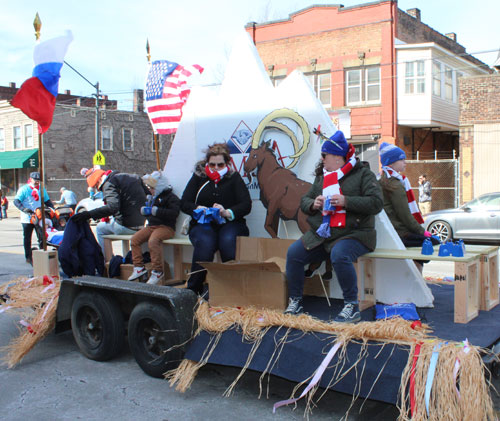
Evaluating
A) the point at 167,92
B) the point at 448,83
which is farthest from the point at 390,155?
the point at 448,83

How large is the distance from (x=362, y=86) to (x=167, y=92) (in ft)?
54.4

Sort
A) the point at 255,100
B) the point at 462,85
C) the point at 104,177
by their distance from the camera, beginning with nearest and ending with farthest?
1. the point at 255,100
2. the point at 104,177
3. the point at 462,85

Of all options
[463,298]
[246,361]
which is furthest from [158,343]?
[463,298]

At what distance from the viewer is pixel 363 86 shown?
24.2 meters

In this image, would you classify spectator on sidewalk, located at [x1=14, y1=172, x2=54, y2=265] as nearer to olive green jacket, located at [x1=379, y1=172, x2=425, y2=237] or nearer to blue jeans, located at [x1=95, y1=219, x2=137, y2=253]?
blue jeans, located at [x1=95, y1=219, x2=137, y2=253]

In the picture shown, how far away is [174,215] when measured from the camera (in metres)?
5.83

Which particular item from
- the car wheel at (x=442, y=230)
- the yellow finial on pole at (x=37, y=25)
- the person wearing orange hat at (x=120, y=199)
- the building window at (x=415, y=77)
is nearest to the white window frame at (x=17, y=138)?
the building window at (x=415, y=77)

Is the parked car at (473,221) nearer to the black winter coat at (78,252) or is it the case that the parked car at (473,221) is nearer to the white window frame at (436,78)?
the black winter coat at (78,252)

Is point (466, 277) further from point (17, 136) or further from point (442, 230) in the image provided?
point (17, 136)

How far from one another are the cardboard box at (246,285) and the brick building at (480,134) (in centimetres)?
1848

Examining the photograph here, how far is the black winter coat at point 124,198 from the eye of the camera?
6.20 meters

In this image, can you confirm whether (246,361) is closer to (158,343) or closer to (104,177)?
(158,343)

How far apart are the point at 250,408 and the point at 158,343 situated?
0.93 m

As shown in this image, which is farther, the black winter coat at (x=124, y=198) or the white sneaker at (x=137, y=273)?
the black winter coat at (x=124, y=198)
